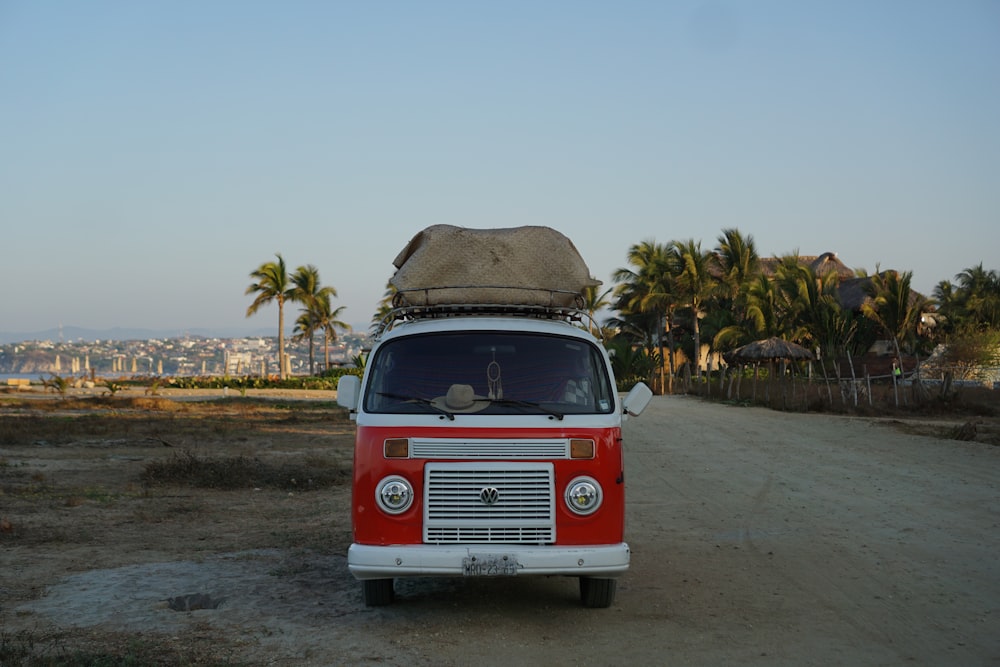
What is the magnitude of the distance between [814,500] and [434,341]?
7.18 metres

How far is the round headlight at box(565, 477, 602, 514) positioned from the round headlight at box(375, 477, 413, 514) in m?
1.10

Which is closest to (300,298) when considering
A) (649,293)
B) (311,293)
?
(311,293)

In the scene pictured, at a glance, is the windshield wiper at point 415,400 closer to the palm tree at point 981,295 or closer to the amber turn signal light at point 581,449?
the amber turn signal light at point 581,449

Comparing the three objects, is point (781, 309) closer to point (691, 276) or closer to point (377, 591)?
point (691, 276)

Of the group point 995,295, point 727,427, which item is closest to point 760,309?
point 995,295

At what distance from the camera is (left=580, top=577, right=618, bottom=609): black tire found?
23.5ft

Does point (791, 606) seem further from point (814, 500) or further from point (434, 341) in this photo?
point (814, 500)

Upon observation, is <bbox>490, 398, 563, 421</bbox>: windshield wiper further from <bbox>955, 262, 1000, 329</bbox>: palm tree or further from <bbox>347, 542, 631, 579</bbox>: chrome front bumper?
<bbox>955, 262, 1000, 329</bbox>: palm tree

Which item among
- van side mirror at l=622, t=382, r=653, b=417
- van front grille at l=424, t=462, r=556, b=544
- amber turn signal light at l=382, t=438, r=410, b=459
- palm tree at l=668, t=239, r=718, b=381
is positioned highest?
palm tree at l=668, t=239, r=718, b=381

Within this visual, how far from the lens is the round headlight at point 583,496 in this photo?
267 inches

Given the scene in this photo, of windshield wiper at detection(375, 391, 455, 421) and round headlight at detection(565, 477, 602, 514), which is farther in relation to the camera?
windshield wiper at detection(375, 391, 455, 421)

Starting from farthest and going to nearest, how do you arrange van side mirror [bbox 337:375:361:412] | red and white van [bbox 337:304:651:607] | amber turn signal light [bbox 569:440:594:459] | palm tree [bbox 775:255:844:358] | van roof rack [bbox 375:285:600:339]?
palm tree [bbox 775:255:844:358] → van roof rack [bbox 375:285:600:339] → van side mirror [bbox 337:375:361:412] → amber turn signal light [bbox 569:440:594:459] → red and white van [bbox 337:304:651:607]

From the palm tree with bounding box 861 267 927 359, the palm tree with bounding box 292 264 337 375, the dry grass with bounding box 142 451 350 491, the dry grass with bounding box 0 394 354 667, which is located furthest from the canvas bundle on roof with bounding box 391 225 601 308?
the palm tree with bounding box 292 264 337 375

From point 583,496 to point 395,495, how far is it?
1.30m
